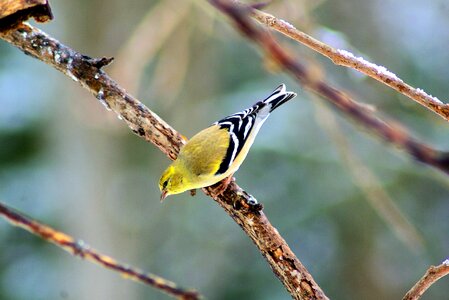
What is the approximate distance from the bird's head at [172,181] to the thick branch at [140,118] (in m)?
0.50

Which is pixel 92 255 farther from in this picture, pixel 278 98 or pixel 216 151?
pixel 278 98

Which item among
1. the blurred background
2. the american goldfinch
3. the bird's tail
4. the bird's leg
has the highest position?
the blurred background

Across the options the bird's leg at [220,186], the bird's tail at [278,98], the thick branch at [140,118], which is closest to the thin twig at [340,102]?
the thick branch at [140,118]

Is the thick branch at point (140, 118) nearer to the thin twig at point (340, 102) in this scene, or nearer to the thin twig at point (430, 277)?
the thin twig at point (430, 277)

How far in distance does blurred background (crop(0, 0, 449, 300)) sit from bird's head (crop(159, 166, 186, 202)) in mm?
4133

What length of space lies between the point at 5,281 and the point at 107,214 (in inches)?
84.2

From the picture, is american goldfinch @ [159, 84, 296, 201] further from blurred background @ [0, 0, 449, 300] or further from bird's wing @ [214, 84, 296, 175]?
blurred background @ [0, 0, 449, 300]

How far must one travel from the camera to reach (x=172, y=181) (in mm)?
3064

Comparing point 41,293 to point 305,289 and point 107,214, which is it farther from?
point 305,289

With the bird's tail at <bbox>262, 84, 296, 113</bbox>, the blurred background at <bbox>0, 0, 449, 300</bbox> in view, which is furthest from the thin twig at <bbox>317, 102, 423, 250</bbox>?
the blurred background at <bbox>0, 0, 449, 300</bbox>

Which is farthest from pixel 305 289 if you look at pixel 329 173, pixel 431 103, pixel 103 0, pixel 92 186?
pixel 329 173

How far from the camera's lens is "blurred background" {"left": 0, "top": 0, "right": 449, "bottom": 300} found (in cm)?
732

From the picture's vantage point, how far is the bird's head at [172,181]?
2.98 m

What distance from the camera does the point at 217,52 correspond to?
8.97 m
